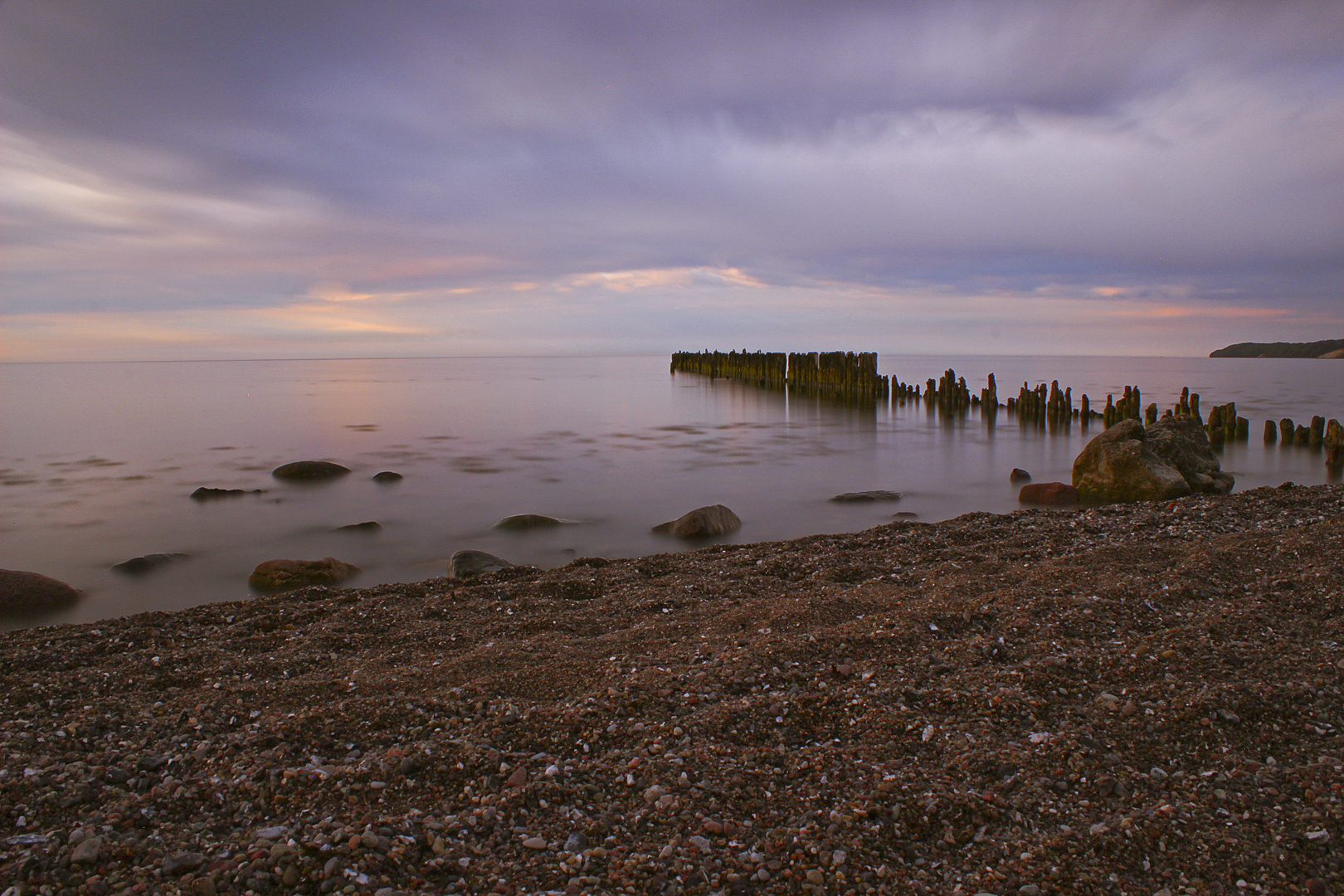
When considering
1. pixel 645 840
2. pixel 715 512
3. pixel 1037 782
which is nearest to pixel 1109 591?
pixel 1037 782

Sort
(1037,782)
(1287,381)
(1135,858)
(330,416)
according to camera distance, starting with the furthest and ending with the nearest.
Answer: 1. (1287,381)
2. (330,416)
3. (1037,782)
4. (1135,858)

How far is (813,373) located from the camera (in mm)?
36156

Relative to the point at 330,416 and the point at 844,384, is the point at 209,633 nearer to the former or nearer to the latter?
the point at 330,416

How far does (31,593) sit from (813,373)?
32.8m

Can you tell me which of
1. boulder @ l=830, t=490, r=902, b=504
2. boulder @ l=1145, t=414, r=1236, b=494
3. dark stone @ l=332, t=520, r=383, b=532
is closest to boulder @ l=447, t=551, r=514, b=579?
dark stone @ l=332, t=520, r=383, b=532

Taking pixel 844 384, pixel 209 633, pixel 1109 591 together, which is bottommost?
pixel 209 633

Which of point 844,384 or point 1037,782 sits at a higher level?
point 844,384

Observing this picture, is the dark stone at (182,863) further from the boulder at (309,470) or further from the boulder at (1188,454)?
the boulder at (1188,454)

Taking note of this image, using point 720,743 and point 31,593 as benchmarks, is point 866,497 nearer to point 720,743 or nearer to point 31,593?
point 720,743

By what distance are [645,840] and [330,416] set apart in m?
25.9

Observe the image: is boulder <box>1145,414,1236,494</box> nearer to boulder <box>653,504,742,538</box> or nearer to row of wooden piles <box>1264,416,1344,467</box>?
row of wooden piles <box>1264,416,1344,467</box>

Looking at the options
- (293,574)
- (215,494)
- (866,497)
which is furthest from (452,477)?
(866,497)

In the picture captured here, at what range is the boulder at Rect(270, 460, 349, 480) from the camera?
12.7 m

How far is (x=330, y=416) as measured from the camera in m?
25.3
